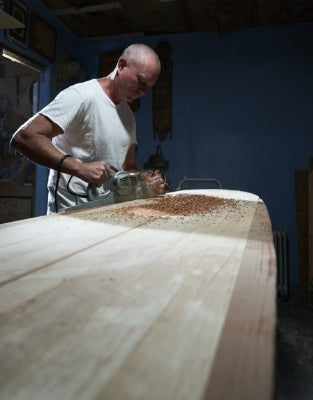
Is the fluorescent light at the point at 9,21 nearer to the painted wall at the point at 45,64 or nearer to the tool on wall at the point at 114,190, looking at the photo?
the tool on wall at the point at 114,190

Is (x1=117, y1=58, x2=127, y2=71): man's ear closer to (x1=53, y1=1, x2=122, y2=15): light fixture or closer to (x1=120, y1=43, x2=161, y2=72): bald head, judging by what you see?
(x1=120, y1=43, x2=161, y2=72): bald head

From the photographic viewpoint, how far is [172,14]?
4.11 metres

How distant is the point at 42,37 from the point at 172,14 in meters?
1.75

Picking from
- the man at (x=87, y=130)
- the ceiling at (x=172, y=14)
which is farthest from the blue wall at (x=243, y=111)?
the man at (x=87, y=130)

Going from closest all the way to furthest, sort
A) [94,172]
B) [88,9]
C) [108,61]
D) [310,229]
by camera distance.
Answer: [94,172]
[310,229]
[88,9]
[108,61]

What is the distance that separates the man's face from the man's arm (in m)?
0.74

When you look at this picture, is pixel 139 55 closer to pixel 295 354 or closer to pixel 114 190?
pixel 114 190

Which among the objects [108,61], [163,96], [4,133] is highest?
[108,61]

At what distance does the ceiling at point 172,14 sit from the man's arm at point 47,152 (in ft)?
8.91

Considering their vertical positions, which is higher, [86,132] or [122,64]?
[122,64]

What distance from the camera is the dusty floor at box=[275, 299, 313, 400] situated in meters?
2.23

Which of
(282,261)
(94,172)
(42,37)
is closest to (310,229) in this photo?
(282,261)

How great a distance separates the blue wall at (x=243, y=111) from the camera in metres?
4.26

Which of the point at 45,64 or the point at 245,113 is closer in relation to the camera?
the point at 45,64
